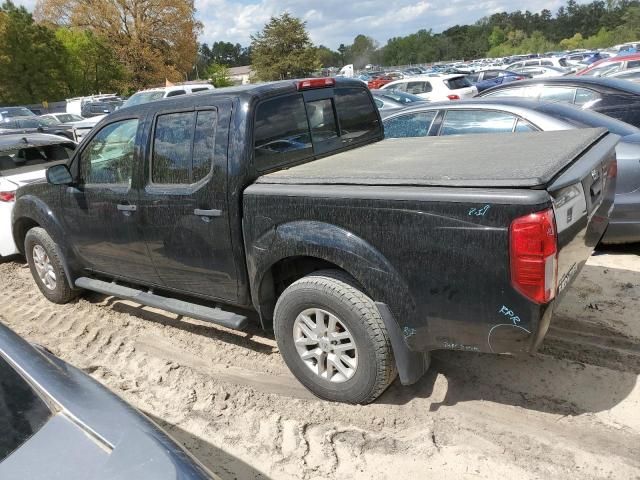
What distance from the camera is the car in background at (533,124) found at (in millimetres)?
4938

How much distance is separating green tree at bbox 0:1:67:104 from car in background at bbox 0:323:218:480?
1814 inches

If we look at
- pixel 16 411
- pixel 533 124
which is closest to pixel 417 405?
pixel 16 411

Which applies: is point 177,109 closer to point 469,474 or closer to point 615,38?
point 469,474

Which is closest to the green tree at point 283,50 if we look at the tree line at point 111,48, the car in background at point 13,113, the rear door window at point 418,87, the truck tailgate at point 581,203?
the tree line at point 111,48

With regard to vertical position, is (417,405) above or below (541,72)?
below

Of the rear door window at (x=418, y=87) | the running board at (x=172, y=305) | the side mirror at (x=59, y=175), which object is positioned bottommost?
the running board at (x=172, y=305)

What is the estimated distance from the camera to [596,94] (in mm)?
7074

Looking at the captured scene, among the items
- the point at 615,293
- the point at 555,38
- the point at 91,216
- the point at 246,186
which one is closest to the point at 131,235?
the point at 91,216

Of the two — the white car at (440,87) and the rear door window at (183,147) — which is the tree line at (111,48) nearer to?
the white car at (440,87)

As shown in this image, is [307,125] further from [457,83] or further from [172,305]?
[457,83]

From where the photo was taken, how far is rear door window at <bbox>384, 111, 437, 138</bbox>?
6059mm

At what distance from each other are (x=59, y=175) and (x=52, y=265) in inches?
45.2

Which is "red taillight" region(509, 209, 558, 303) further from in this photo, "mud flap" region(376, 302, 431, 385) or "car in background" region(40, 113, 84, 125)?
"car in background" region(40, 113, 84, 125)

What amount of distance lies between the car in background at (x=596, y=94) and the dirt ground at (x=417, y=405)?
10.6 ft
